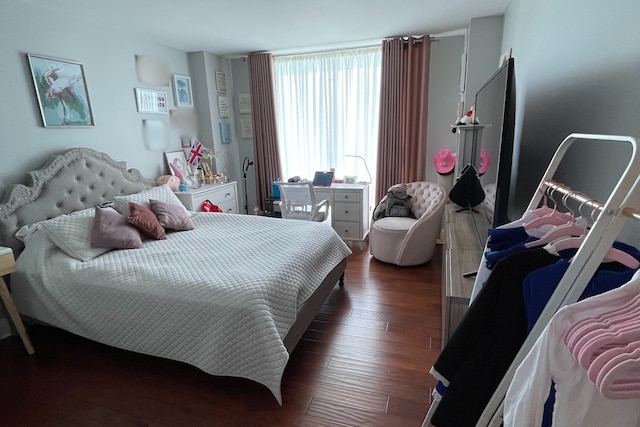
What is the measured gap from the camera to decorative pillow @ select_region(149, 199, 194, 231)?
2693mm

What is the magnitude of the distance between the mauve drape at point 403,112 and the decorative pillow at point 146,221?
2.54 metres

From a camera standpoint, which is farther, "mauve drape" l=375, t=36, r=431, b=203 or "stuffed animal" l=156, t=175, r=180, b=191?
"mauve drape" l=375, t=36, r=431, b=203

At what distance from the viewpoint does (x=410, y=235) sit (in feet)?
10.3

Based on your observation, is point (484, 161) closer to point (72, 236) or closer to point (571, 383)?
point (571, 383)

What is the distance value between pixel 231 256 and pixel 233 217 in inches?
37.2

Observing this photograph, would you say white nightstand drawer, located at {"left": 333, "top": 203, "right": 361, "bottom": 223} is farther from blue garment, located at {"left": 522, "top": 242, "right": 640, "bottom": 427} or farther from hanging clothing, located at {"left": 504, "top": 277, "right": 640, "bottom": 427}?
hanging clothing, located at {"left": 504, "top": 277, "right": 640, "bottom": 427}

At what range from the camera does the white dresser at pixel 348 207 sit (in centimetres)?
379

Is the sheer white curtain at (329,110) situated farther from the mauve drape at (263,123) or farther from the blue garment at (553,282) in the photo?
the blue garment at (553,282)

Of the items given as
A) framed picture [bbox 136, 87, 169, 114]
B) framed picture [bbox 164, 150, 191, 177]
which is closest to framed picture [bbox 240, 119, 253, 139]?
framed picture [bbox 164, 150, 191, 177]

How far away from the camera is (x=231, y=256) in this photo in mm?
2121

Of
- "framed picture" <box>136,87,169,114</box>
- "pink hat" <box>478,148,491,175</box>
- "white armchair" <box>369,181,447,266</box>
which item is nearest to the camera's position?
"pink hat" <box>478,148,491,175</box>

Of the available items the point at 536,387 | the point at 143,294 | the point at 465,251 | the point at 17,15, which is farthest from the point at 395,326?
the point at 17,15

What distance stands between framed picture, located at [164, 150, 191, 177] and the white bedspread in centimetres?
152

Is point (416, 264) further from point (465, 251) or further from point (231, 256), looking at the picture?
point (231, 256)
